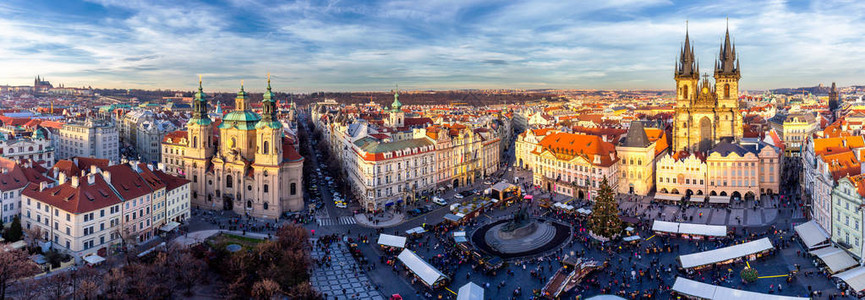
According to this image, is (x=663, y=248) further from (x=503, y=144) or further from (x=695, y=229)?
(x=503, y=144)

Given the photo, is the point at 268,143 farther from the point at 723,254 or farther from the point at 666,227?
the point at 723,254

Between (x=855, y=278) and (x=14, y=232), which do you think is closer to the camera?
(x=855, y=278)

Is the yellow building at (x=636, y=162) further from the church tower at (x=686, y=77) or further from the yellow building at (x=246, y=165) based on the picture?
the yellow building at (x=246, y=165)

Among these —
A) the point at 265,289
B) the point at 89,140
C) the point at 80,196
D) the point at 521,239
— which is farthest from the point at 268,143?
the point at 89,140

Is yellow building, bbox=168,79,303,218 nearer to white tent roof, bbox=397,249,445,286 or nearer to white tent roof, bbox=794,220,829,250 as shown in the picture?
white tent roof, bbox=397,249,445,286

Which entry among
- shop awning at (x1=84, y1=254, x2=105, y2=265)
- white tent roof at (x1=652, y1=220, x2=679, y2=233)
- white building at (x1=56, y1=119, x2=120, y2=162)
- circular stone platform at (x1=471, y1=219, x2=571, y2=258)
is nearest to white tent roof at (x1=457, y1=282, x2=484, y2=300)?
circular stone platform at (x1=471, y1=219, x2=571, y2=258)

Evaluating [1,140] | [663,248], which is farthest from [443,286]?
[1,140]
